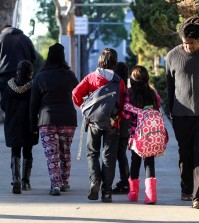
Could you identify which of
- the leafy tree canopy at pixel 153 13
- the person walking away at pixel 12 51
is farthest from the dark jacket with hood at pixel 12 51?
the leafy tree canopy at pixel 153 13

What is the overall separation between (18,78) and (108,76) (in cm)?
143

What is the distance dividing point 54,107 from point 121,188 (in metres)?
1.24

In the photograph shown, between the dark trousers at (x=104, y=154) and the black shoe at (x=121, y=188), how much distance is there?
0.79 metres

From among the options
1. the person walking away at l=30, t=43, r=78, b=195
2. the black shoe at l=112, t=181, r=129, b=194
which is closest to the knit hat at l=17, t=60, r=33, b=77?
the person walking away at l=30, t=43, r=78, b=195

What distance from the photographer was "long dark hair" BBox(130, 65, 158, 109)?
10492 millimetres

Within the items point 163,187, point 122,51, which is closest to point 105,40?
point 122,51

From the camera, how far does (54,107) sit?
11203mm

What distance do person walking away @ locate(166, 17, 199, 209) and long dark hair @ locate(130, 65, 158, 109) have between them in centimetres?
20

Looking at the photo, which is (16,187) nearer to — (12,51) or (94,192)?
(94,192)

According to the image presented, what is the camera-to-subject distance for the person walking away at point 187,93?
10336mm

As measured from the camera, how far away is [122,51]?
4909 inches

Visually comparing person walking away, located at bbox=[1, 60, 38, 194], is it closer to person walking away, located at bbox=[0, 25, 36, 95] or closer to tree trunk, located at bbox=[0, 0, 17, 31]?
person walking away, located at bbox=[0, 25, 36, 95]

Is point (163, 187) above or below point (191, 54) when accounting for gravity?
below

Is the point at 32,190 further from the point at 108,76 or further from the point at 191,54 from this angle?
the point at 191,54
